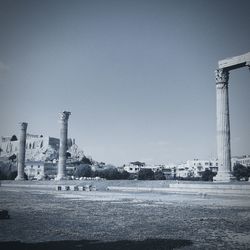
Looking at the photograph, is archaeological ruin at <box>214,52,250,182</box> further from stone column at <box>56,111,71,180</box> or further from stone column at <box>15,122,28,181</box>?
stone column at <box>15,122,28,181</box>

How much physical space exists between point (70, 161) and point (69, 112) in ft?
275

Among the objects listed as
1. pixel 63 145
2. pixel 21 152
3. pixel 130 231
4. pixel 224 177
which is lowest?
pixel 130 231

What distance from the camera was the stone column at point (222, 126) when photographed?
30.7m

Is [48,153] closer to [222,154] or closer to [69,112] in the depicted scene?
[69,112]

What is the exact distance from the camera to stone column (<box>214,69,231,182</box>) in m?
30.7

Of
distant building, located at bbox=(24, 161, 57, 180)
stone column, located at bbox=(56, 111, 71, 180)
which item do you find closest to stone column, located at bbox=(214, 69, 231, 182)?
stone column, located at bbox=(56, 111, 71, 180)

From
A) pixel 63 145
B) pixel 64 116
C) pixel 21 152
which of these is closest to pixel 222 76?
pixel 64 116

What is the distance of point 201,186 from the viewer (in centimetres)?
2836

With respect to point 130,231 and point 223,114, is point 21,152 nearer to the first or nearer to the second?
point 223,114

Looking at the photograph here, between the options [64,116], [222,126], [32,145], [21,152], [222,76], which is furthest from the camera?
[32,145]

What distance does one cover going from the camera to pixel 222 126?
31.7 m

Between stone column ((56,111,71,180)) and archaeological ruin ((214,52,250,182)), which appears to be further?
stone column ((56,111,71,180))

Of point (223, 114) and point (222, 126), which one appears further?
point (223, 114)

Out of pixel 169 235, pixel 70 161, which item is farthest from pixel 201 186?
pixel 70 161
